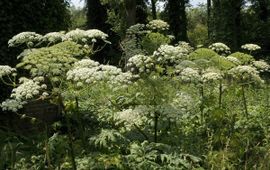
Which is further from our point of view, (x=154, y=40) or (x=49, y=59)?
(x=154, y=40)

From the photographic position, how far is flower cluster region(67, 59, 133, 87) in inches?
179

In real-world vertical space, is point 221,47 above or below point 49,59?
above

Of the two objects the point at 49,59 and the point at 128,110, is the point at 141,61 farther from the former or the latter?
the point at 49,59

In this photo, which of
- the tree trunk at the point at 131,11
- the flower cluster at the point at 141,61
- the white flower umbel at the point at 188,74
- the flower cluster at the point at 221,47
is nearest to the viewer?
the flower cluster at the point at 141,61

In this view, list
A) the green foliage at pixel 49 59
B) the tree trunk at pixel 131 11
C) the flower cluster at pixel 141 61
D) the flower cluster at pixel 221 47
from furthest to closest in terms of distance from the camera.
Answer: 1. the tree trunk at pixel 131 11
2. the flower cluster at pixel 221 47
3. the flower cluster at pixel 141 61
4. the green foliage at pixel 49 59

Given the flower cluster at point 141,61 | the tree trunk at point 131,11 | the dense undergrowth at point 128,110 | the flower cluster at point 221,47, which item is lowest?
the dense undergrowth at point 128,110

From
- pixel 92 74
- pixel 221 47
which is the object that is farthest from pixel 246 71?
pixel 92 74

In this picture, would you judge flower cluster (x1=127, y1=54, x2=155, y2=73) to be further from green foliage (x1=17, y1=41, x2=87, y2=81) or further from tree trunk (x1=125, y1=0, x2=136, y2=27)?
tree trunk (x1=125, y1=0, x2=136, y2=27)

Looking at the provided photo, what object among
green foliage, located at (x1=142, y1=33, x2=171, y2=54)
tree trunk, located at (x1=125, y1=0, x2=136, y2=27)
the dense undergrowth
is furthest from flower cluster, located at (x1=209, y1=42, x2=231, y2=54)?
tree trunk, located at (x1=125, y1=0, x2=136, y2=27)

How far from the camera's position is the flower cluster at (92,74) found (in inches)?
179

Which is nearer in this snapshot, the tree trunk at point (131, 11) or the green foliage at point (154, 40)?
the green foliage at point (154, 40)

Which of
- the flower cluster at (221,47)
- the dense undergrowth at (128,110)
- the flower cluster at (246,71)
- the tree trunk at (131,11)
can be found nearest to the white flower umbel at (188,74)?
the dense undergrowth at (128,110)

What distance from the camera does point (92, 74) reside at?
Result: 460 centimetres

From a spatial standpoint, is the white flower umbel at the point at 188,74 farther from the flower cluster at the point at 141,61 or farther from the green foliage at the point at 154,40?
the green foliage at the point at 154,40
